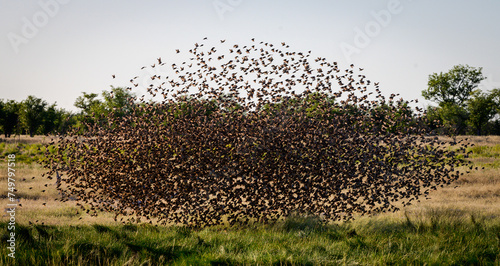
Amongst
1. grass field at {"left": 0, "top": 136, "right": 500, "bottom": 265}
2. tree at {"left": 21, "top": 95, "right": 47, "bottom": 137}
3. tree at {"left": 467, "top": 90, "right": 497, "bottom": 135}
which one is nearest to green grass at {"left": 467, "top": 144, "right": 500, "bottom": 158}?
grass field at {"left": 0, "top": 136, "right": 500, "bottom": 265}

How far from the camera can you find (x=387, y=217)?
10.3 m

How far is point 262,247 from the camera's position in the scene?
626 cm

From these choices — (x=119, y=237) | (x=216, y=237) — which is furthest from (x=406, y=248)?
(x=119, y=237)


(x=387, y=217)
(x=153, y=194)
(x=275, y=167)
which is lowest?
(x=387, y=217)

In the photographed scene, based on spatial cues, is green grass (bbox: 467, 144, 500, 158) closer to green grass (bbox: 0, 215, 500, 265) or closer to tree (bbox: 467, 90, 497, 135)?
green grass (bbox: 0, 215, 500, 265)

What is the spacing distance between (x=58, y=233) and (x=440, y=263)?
5894 millimetres

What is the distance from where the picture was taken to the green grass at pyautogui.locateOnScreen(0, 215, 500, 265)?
5.27m

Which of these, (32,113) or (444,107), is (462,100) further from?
(32,113)

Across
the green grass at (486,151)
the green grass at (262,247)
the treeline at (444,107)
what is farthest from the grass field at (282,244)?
the treeline at (444,107)

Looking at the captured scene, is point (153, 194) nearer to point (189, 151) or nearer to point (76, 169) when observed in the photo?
point (189, 151)

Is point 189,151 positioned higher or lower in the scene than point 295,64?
lower

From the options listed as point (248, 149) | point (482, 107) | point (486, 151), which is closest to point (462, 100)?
point (482, 107)

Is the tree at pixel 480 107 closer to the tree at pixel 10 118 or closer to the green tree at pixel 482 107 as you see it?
the green tree at pixel 482 107

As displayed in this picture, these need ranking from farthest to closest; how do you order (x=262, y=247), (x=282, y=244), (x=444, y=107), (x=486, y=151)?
1. (x=444, y=107)
2. (x=486, y=151)
3. (x=282, y=244)
4. (x=262, y=247)
